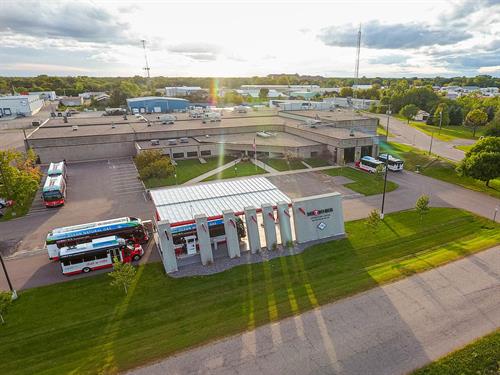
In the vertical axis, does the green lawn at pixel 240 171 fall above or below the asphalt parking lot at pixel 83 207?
below

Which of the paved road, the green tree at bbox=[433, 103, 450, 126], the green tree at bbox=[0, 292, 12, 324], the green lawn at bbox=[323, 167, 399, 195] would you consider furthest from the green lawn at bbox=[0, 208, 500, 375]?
the green tree at bbox=[433, 103, 450, 126]

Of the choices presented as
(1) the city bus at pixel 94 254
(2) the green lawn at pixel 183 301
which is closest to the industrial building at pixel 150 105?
(1) the city bus at pixel 94 254

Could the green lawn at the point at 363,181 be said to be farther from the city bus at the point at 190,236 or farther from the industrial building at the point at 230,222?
the city bus at the point at 190,236

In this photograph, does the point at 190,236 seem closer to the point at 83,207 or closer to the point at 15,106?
the point at 83,207

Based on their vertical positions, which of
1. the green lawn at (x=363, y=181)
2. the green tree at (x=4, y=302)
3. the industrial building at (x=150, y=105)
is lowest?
the green lawn at (x=363, y=181)

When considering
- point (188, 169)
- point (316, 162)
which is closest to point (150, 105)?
point (188, 169)
